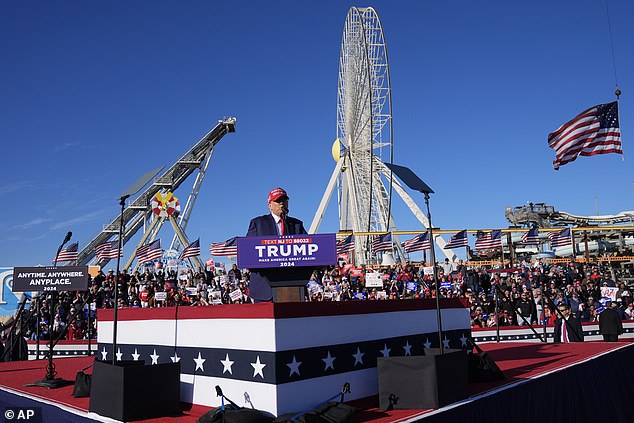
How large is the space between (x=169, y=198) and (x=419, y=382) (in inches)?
1340

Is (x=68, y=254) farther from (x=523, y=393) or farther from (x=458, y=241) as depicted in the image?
(x=523, y=393)

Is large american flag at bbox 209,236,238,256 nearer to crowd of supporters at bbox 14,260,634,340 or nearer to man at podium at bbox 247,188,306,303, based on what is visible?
crowd of supporters at bbox 14,260,634,340

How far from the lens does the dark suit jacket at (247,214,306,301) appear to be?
19.0ft

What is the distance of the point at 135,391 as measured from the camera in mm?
4781

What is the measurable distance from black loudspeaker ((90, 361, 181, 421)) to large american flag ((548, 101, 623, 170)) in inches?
532

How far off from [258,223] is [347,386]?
2.21 meters

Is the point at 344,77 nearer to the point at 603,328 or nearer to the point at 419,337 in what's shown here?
the point at 603,328

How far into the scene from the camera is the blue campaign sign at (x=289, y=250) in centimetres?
496

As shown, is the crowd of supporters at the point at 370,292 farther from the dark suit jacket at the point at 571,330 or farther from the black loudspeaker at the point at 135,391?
the black loudspeaker at the point at 135,391

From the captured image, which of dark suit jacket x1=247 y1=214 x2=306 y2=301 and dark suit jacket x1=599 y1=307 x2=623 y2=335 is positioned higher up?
dark suit jacket x1=247 y1=214 x2=306 y2=301

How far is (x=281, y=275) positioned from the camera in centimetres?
529

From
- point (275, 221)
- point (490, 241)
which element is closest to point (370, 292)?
point (490, 241)

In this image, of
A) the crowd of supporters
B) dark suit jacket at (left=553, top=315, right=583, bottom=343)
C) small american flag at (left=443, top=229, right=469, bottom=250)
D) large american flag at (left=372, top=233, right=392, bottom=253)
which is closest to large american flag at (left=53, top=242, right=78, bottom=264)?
the crowd of supporters

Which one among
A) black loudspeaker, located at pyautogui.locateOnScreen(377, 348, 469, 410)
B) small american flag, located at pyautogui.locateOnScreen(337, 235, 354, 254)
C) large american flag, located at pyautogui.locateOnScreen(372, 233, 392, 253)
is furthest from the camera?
large american flag, located at pyautogui.locateOnScreen(372, 233, 392, 253)
